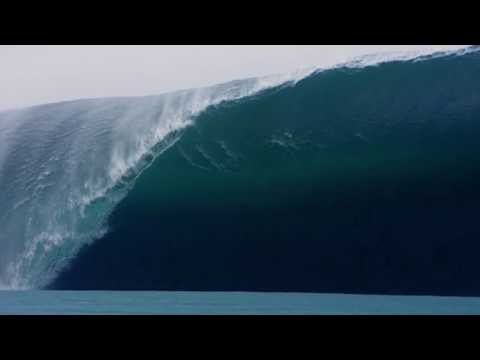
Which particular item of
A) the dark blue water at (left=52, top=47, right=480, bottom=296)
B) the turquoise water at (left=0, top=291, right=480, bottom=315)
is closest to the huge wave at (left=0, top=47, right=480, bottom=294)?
the dark blue water at (left=52, top=47, right=480, bottom=296)

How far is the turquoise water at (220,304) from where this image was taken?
7379 millimetres

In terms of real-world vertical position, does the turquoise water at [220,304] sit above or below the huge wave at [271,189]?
below

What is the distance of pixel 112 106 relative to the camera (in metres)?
12.2

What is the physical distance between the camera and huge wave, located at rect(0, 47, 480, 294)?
36.8 ft

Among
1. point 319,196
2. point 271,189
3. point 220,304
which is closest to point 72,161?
point 271,189

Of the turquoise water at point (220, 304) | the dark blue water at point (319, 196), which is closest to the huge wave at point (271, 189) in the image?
the dark blue water at point (319, 196)

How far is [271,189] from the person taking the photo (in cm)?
1166

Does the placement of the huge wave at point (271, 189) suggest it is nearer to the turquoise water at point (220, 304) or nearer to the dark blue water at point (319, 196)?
the dark blue water at point (319, 196)

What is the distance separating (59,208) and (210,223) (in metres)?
2.23

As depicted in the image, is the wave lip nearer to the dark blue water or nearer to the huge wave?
the huge wave

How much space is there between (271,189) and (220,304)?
12.0 feet

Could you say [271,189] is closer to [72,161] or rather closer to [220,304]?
[72,161]

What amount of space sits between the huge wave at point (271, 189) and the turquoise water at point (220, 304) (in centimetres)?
121
